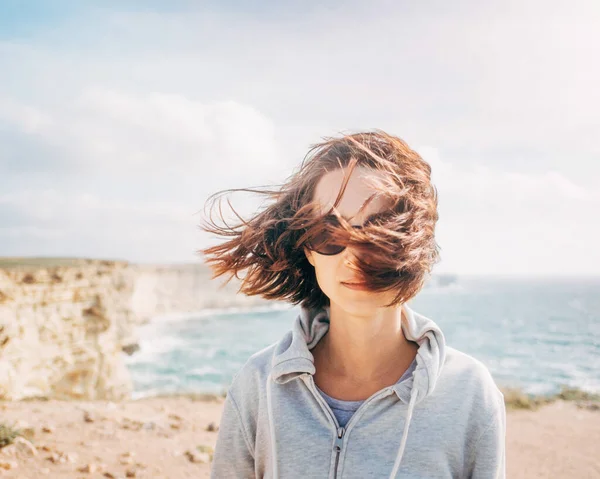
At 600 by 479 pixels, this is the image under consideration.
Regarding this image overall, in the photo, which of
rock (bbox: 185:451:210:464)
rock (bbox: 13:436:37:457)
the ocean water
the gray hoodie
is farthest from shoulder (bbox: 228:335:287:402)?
the ocean water

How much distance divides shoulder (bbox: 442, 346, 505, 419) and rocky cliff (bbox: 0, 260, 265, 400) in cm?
983

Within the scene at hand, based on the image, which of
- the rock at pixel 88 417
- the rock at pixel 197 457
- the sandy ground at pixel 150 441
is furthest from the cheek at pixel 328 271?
the rock at pixel 88 417

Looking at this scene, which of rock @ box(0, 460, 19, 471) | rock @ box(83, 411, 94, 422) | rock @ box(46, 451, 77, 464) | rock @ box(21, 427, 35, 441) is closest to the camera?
rock @ box(0, 460, 19, 471)

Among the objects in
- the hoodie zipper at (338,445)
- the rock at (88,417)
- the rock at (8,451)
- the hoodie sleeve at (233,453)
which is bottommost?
the rock at (88,417)

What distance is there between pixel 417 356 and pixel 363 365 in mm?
197

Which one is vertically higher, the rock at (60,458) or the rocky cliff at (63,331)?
the rock at (60,458)

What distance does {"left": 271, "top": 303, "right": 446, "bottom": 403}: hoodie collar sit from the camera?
1590mm

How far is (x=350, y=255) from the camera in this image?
156 centimetres

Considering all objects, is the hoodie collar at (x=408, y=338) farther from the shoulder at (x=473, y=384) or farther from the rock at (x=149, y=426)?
the rock at (x=149, y=426)

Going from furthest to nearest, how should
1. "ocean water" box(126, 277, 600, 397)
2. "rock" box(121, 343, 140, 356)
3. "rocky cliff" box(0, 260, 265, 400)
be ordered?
"rock" box(121, 343, 140, 356) < "ocean water" box(126, 277, 600, 397) < "rocky cliff" box(0, 260, 265, 400)

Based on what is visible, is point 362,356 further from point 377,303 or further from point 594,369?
point 594,369

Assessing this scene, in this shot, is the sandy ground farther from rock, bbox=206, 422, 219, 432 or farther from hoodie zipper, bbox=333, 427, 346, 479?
hoodie zipper, bbox=333, 427, 346, 479

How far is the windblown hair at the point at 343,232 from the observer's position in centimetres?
153

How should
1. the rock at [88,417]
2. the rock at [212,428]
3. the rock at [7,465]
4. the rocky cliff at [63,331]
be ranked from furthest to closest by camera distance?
the rocky cliff at [63,331], the rock at [212,428], the rock at [88,417], the rock at [7,465]
